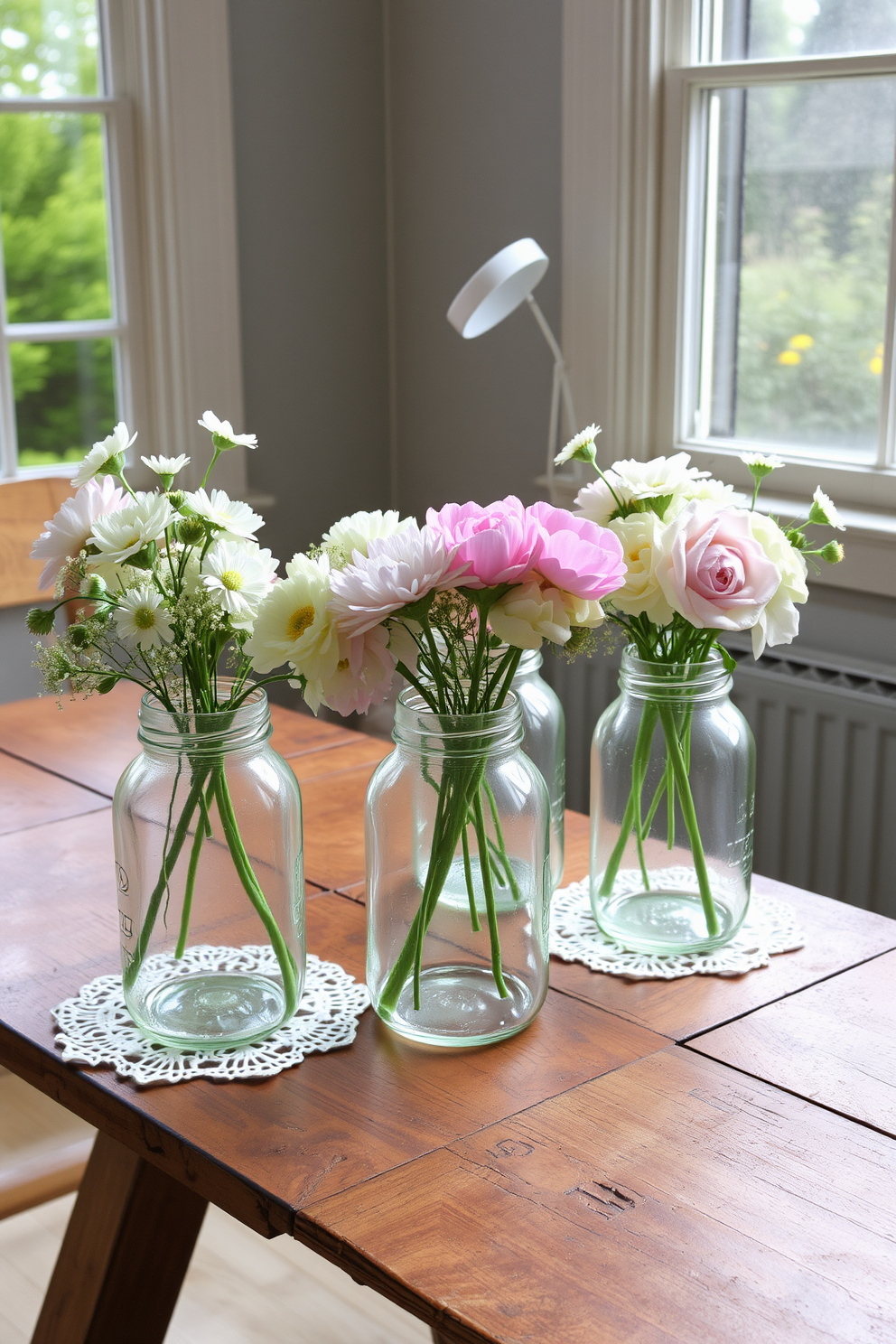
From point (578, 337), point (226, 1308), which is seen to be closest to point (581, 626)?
point (226, 1308)

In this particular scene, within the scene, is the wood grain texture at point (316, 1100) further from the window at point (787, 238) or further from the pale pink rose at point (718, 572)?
the window at point (787, 238)

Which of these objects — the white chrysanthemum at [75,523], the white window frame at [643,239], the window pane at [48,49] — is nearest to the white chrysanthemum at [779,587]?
the white chrysanthemum at [75,523]

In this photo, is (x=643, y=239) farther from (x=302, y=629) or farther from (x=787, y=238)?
(x=302, y=629)

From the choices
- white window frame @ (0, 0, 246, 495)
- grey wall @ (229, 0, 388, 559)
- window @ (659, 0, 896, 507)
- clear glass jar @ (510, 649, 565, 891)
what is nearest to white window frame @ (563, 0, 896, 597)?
window @ (659, 0, 896, 507)

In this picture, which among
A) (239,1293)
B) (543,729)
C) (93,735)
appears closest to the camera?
(543,729)

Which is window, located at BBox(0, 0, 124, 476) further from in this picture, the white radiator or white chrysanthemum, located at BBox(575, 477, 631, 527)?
white chrysanthemum, located at BBox(575, 477, 631, 527)

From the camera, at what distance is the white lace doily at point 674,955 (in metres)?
1.12

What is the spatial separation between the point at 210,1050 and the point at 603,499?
0.50m

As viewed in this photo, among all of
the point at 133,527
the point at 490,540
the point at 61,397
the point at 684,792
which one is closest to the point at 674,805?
the point at 684,792

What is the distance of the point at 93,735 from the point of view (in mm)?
1757

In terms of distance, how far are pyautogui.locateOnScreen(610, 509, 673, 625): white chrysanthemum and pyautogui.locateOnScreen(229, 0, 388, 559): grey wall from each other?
2076 millimetres

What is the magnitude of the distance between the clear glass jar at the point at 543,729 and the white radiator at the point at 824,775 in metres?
1.07

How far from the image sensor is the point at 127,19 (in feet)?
8.88

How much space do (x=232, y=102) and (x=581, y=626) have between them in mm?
2192
